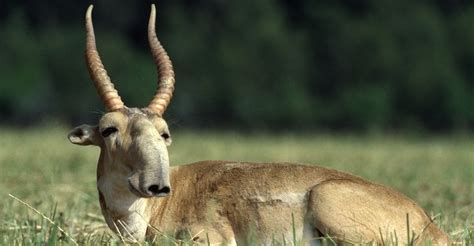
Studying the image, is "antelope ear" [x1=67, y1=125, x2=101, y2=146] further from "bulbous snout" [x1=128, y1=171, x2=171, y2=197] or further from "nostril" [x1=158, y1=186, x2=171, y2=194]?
"nostril" [x1=158, y1=186, x2=171, y2=194]

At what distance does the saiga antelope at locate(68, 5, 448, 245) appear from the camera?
6918mm

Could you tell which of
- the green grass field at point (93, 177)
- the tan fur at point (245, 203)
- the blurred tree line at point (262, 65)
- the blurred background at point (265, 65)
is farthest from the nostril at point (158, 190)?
the blurred tree line at point (262, 65)

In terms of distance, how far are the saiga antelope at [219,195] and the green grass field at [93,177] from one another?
1.26ft

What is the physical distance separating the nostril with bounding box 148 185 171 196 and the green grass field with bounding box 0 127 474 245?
0.41m

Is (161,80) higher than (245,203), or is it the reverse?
(161,80)

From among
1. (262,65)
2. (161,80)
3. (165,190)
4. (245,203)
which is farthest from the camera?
(262,65)

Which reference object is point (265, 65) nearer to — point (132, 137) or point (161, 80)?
point (161, 80)

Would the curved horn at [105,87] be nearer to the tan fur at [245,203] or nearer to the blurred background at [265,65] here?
the tan fur at [245,203]

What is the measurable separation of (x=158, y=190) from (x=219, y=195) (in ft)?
2.66

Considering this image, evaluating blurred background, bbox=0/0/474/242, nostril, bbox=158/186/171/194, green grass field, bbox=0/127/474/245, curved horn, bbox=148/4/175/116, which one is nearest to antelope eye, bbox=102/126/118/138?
curved horn, bbox=148/4/175/116

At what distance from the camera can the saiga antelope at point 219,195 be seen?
6918mm

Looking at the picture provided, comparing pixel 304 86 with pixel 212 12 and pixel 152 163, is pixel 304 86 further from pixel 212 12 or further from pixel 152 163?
pixel 152 163

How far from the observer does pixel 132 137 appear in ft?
23.6

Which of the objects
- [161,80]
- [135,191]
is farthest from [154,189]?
[161,80]
